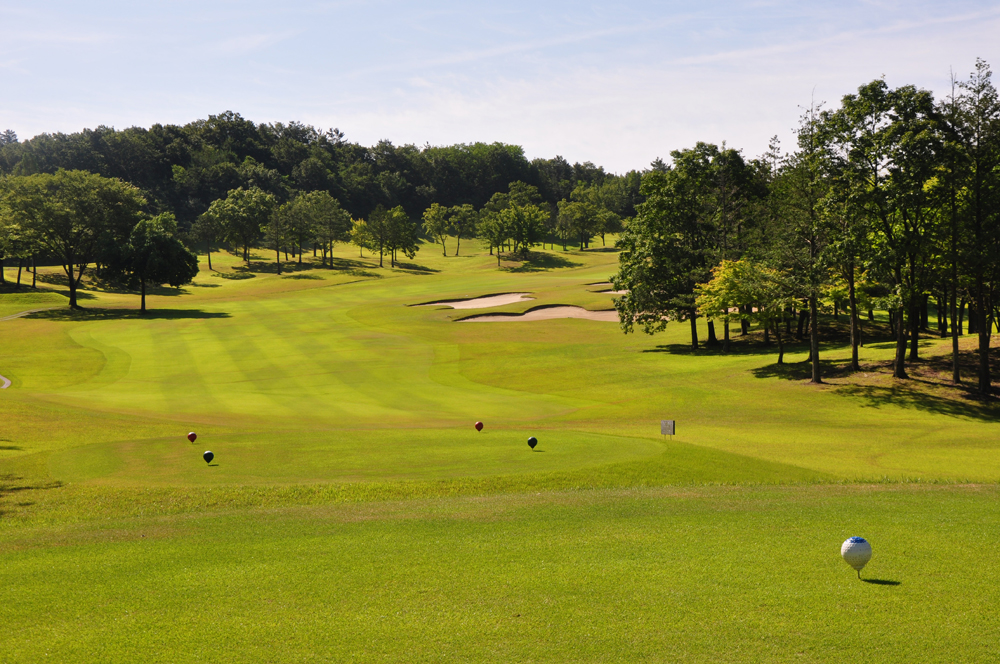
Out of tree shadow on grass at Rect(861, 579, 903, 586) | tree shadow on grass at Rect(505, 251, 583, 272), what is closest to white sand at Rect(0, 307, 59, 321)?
tree shadow on grass at Rect(505, 251, 583, 272)

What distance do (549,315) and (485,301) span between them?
1327 cm

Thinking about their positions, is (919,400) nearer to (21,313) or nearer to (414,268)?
(21,313)

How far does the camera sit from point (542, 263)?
149375 millimetres

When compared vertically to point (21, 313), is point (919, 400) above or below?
below

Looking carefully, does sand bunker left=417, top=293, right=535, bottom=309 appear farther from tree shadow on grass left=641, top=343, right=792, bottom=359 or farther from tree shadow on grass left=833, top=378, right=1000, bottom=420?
tree shadow on grass left=833, top=378, right=1000, bottom=420

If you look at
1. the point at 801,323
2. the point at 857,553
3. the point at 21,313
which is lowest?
the point at 857,553

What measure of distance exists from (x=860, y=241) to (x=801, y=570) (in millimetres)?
35475

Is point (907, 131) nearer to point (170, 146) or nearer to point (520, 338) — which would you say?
point (520, 338)

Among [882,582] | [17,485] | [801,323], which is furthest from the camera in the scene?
[801,323]

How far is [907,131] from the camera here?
3925cm

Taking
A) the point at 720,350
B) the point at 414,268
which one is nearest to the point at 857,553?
the point at 720,350

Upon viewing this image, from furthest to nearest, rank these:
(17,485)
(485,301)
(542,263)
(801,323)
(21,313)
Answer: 1. (542,263)
2. (485,301)
3. (21,313)
4. (801,323)
5. (17,485)

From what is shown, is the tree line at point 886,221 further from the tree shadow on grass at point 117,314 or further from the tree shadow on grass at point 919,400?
the tree shadow on grass at point 117,314

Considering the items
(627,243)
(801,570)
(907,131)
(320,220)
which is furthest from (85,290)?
(801,570)
